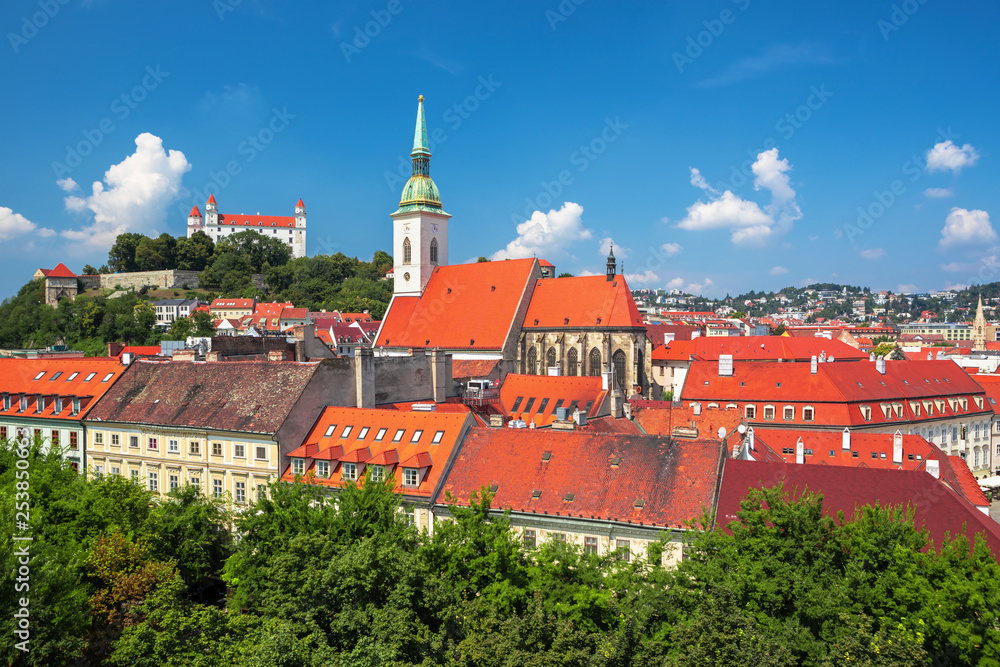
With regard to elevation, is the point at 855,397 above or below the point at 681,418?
above

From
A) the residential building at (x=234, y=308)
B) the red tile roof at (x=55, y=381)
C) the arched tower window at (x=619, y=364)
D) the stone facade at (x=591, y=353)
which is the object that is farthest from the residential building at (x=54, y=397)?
the residential building at (x=234, y=308)

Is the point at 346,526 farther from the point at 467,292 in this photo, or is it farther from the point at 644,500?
the point at 467,292

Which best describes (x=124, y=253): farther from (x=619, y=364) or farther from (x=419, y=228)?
(x=619, y=364)

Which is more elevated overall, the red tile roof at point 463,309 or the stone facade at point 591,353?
the red tile roof at point 463,309

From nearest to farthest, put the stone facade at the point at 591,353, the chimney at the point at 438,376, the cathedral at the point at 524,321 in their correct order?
the chimney at the point at 438,376 → the stone facade at the point at 591,353 → the cathedral at the point at 524,321

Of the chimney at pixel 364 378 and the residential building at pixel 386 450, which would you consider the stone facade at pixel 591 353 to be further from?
the residential building at pixel 386 450

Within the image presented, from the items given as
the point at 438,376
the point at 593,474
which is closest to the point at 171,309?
the point at 438,376

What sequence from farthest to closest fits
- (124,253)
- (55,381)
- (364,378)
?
(124,253) → (55,381) → (364,378)
